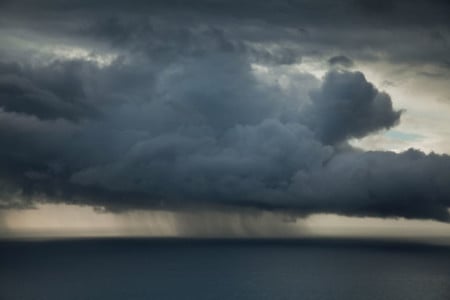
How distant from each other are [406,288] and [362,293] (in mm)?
27244

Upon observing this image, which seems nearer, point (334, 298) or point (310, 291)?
point (334, 298)

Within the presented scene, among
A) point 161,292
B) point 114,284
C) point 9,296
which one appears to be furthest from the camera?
point 114,284

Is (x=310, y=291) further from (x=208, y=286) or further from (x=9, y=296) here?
(x=9, y=296)

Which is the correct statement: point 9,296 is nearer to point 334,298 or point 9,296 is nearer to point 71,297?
point 71,297

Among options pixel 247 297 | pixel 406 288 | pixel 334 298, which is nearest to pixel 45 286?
pixel 247 297

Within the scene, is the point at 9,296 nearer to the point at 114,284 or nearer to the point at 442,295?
the point at 114,284

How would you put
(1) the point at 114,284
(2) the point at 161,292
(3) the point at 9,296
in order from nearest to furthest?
1. (3) the point at 9,296
2. (2) the point at 161,292
3. (1) the point at 114,284

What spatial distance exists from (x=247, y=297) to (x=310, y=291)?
27.3m

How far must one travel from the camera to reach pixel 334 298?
Answer: 550ft

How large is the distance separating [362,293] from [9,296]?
111 metres

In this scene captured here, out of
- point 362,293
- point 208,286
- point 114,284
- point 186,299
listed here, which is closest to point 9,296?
point 114,284

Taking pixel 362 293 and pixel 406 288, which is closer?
pixel 362 293

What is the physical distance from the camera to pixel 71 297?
161875 millimetres

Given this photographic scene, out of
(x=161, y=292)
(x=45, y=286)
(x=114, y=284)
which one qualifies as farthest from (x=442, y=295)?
(x=45, y=286)
